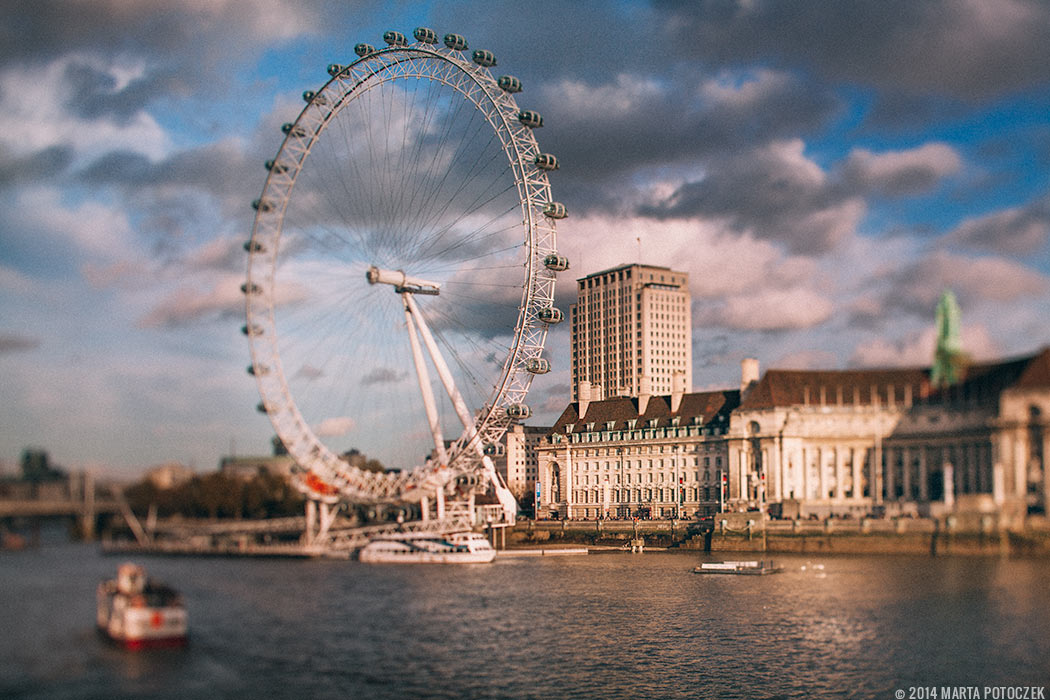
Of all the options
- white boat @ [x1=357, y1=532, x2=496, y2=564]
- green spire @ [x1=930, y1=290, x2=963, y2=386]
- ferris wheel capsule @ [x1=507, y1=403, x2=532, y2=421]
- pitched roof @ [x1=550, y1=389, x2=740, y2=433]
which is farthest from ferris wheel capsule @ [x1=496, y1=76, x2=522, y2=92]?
pitched roof @ [x1=550, y1=389, x2=740, y2=433]

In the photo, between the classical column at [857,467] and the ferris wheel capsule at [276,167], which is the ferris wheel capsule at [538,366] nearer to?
the ferris wheel capsule at [276,167]

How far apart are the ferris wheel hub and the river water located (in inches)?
968

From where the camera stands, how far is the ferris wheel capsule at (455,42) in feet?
270

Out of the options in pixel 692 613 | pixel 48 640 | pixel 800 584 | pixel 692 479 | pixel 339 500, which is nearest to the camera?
pixel 48 640

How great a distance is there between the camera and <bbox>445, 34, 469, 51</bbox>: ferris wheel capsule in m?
82.3

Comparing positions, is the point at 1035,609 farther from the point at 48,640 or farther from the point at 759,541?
the point at 759,541

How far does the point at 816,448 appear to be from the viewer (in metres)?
125

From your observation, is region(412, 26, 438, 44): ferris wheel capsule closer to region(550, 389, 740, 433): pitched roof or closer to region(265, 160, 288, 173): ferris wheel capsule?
region(265, 160, 288, 173): ferris wheel capsule

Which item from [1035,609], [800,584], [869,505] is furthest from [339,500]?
[1035,609]

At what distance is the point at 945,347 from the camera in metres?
32.7

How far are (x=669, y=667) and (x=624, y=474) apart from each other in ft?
351

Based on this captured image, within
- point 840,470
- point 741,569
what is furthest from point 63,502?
point 840,470

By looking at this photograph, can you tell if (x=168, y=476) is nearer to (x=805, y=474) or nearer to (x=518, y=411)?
(x=518, y=411)

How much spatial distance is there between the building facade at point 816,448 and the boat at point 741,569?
15293 mm
